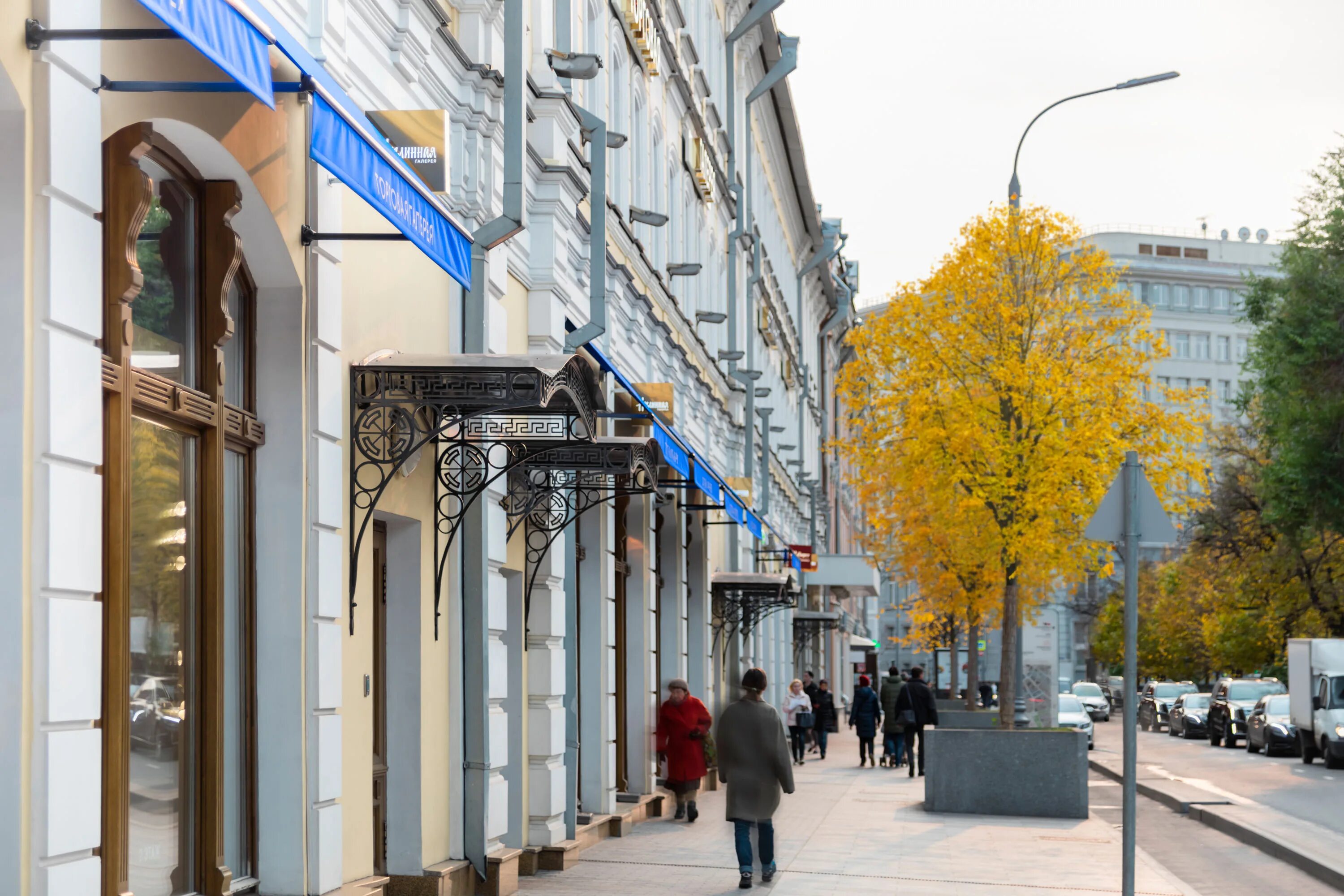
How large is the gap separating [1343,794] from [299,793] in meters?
20.9

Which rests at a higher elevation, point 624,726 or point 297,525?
point 297,525

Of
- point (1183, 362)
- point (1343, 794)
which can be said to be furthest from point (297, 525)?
point (1183, 362)

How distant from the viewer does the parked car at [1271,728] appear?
38219 mm

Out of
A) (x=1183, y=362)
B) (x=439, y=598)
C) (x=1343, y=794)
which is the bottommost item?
(x=1343, y=794)

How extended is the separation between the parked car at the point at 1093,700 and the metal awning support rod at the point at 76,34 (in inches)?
2437

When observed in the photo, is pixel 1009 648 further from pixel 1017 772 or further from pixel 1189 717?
pixel 1189 717

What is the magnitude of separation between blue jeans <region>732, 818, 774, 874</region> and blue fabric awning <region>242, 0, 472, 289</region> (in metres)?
5.87

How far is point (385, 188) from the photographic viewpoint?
7.10 metres

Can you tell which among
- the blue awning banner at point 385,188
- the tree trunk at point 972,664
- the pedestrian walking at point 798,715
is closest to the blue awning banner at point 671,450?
the blue awning banner at point 385,188

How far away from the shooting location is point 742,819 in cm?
1277

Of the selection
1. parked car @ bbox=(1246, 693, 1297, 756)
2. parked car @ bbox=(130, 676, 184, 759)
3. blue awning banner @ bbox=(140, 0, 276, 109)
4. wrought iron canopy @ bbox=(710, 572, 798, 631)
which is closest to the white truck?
parked car @ bbox=(1246, 693, 1297, 756)

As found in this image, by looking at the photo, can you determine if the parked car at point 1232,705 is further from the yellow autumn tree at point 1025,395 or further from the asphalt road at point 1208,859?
the asphalt road at point 1208,859

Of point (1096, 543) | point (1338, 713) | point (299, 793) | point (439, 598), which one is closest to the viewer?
point (299, 793)

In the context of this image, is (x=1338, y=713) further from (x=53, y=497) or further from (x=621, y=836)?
(x=53, y=497)
